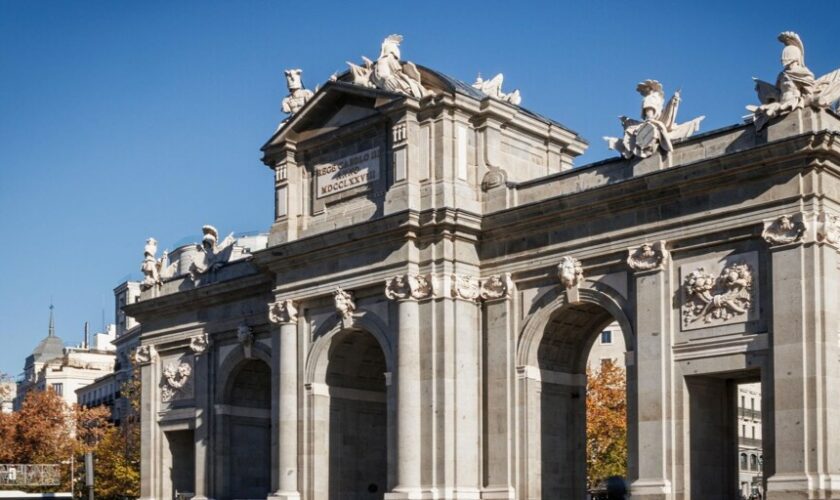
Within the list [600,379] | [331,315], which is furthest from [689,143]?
[600,379]

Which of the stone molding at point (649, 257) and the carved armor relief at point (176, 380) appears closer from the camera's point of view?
the stone molding at point (649, 257)

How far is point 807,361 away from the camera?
34.9 m

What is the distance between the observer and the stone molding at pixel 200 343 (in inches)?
2117

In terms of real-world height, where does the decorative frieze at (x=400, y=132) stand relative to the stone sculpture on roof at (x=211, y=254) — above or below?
above

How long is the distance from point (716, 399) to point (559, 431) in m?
6.10

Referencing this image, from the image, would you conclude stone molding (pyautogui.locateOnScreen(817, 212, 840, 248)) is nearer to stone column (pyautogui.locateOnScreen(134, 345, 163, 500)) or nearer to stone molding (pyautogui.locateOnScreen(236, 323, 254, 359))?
stone molding (pyautogui.locateOnScreen(236, 323, 254, 359))

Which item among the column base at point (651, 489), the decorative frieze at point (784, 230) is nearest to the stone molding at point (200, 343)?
the column base at point (651, 489)

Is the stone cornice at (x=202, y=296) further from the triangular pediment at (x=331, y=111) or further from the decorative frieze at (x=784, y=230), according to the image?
the decorative frieze at (x=784, y=230)

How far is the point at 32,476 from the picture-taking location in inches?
2906

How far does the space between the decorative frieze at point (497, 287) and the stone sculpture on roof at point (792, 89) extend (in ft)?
31.0

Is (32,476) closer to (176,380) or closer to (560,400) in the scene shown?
(176,380)

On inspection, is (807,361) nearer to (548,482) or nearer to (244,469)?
(548,482)

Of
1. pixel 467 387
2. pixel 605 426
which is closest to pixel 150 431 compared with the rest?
pixel 467 387

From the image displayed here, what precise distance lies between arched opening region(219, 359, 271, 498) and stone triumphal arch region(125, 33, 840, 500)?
0.09 meters
